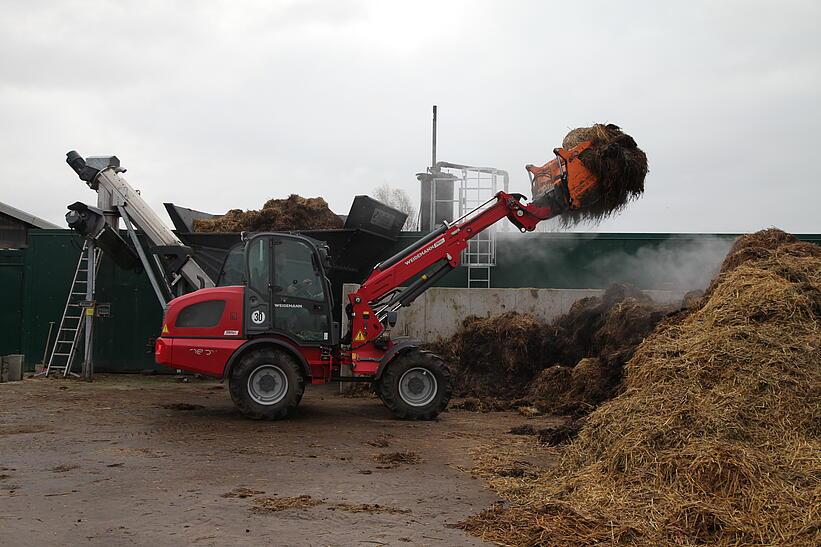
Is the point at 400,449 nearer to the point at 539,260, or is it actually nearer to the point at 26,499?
the point at 26,499

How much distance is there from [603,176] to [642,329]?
94.0 inches

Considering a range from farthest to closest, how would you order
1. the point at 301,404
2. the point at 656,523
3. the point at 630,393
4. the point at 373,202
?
the point at 373,202
the point at 301,404
the point at 630,393
the point at 656,523

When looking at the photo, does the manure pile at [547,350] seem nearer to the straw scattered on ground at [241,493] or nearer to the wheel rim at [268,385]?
the wheel rim at [268,385]

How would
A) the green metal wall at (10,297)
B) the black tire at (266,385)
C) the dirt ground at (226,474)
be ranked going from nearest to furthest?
the dirt ground at (226,474) < the black tire at (266,385) < the green metal wall at (10,297)

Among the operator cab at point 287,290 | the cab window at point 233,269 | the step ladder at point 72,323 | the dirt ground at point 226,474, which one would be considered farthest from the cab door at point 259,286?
the step ladder at point 72,323

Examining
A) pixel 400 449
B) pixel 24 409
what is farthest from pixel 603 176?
pixel 24 409

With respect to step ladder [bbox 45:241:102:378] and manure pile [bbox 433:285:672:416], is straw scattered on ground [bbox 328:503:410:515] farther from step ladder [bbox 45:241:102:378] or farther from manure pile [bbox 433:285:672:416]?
step ladder [bbox 45:241:102:378]

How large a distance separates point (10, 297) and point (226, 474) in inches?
454

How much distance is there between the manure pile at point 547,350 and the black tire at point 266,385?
2862mm

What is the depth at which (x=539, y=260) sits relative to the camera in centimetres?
1585

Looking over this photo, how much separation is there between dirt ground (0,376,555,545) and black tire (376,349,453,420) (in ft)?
0.85

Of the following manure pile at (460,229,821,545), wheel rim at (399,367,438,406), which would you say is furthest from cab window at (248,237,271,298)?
manure pile at (460,229,821,545)

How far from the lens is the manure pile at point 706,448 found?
16.6 feet

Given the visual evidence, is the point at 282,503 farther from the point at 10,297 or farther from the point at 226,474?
the point at 10,297
